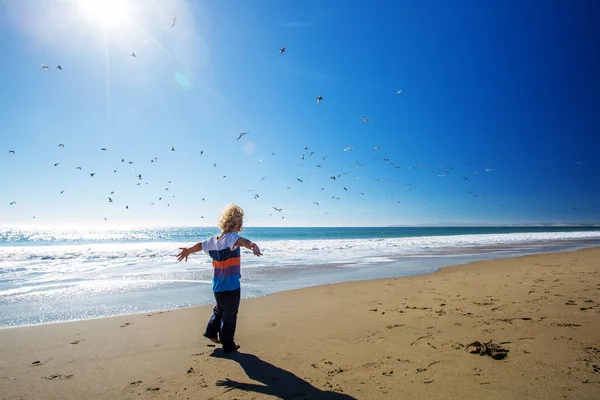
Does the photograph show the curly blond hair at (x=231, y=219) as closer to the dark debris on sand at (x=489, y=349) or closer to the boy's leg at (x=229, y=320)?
the boy's leg at (x=229, y=320)

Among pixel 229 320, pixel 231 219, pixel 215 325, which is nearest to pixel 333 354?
pixel 229 320

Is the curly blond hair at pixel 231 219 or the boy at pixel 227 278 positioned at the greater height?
the curly blond hair at pixel 231 219

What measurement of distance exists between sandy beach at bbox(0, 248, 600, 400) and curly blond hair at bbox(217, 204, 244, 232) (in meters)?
1.75

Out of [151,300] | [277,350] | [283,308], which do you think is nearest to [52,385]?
[277,350]

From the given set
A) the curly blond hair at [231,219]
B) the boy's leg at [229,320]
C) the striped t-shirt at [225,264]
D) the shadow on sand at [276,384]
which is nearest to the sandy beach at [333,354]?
the shadow on sand at [276,384]

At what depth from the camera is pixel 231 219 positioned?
4625mm

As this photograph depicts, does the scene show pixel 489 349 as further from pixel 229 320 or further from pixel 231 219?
pixel 231 219

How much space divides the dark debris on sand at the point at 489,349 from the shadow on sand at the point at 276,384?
1.99 m

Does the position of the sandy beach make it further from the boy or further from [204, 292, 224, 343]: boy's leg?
the boy

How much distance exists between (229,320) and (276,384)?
49.5 inches

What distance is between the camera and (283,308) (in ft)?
22.6

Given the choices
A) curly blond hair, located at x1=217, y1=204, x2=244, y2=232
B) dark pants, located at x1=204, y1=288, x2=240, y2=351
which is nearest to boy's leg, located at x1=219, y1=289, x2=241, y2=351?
dark pants, located at x1=204, y1=288, x2=240, y2=351

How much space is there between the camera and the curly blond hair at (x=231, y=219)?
15.2 feet

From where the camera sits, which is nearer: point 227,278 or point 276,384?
point 276,384
